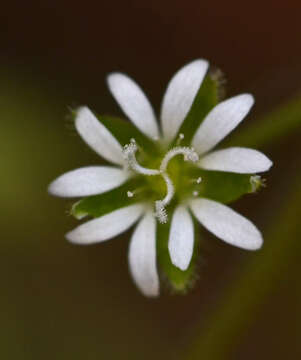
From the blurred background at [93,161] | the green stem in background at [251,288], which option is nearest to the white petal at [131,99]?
the green stem in background at [251,288]

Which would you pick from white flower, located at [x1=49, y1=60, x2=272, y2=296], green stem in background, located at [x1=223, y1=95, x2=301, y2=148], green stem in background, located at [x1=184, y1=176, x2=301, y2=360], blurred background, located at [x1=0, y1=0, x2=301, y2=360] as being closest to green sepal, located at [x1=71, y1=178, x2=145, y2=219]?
white flower, located at [x1=49, y1=60, x2=272, y2=296]

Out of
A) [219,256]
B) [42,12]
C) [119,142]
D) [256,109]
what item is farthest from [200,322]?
[42,12]

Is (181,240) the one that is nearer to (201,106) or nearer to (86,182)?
(86,182)

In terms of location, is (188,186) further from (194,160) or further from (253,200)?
(253,200)

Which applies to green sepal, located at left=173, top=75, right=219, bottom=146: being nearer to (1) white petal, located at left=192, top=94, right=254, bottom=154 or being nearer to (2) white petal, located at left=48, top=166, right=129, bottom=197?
(1) white petal, located at left=192, top=94, right=254, bottom=154

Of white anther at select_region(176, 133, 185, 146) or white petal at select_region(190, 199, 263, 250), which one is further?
white anther at select_region(176, 133, 185, 146)

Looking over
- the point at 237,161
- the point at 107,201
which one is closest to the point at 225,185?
the point at 237,161
